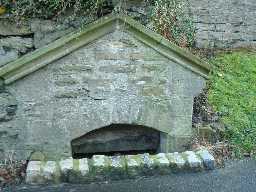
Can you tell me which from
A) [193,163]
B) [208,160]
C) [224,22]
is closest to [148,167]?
[193,163]

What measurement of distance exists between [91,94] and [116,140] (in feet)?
2.63

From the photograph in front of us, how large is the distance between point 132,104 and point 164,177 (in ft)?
3.16

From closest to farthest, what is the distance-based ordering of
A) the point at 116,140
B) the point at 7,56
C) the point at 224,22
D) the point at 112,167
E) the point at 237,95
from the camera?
1. the point at 112,167
2. the point at 7,56
3. the point at 116,140
4. the point at 237,95
5. the point at 224,22

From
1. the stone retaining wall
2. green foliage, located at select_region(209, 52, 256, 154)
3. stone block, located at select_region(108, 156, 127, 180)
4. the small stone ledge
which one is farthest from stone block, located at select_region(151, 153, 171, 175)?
the stone retaining wall

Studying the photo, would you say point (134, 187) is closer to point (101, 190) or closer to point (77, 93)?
point (101, 190)

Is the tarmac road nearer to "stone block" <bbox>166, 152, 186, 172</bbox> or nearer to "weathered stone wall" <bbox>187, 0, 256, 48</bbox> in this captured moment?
"stone block" <bbox>166, 152, 186, 172</bbox>

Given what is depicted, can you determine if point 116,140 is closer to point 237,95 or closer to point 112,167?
point 112,167

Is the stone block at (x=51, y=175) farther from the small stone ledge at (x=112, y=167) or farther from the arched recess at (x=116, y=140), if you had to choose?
the arched recess at (x=116, y=140)

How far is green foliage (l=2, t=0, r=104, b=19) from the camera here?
17.4ft

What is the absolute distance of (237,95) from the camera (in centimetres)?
676

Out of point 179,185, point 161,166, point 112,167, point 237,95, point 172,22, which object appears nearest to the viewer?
point 179,185

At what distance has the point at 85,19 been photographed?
17.8 feet

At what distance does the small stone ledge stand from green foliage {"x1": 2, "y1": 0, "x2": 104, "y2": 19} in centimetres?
173

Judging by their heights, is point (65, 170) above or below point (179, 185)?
above
